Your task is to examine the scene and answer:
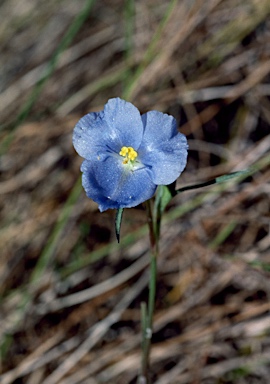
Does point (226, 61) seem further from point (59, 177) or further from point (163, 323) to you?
point (163, 323)

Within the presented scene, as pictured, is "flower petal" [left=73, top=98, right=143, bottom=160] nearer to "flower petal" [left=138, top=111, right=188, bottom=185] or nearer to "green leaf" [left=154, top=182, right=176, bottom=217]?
"flower petal" [left=138, top=111, right=188, bottom=185]

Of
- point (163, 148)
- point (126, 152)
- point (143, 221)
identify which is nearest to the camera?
point (163, 148)

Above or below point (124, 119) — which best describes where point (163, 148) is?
below

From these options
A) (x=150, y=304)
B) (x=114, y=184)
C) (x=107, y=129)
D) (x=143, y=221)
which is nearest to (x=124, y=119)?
(x=107, y=129)

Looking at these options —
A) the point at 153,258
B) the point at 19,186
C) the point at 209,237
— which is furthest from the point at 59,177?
the point at 153,258

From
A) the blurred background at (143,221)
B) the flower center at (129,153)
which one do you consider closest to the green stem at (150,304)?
the flower center at (129,153)

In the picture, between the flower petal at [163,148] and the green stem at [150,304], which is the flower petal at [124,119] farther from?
the green stem at [150,304]

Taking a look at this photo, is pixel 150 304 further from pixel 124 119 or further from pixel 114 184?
pixel 124 119
